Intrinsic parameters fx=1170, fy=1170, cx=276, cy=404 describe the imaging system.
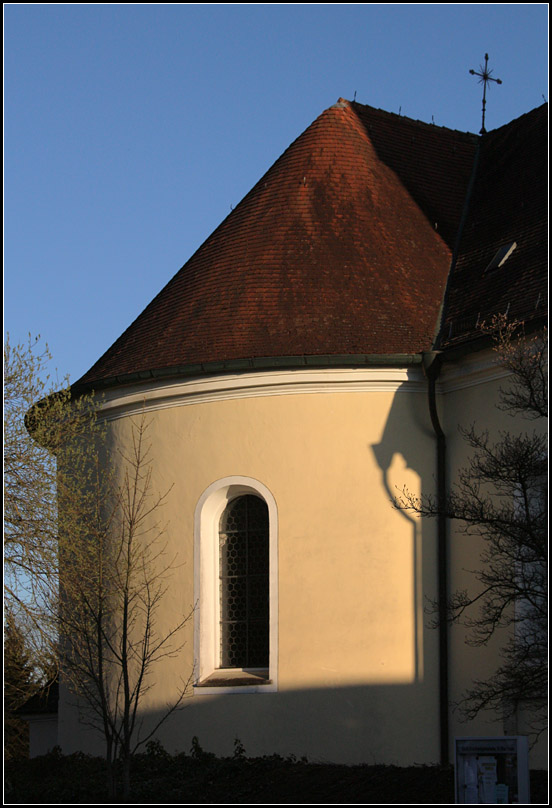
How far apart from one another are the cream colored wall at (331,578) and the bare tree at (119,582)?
0.24 meters

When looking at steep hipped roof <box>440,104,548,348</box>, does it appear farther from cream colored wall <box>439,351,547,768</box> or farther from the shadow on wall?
the shadow on wall

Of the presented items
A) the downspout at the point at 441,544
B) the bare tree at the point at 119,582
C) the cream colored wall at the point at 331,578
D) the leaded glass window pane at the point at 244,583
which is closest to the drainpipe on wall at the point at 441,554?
the downspout at the point at 441,544

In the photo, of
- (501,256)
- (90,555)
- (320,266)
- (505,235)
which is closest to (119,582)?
(90,555)

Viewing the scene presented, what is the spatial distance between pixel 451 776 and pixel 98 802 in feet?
14.0

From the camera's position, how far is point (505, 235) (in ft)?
58.4

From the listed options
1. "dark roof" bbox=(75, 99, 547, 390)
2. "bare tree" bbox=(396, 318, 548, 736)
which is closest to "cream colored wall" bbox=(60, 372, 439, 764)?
"dark roof" bbox=(75, 99, 547, 390)

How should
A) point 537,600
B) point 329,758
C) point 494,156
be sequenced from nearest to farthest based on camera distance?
point 537,600
point 329,758
point 494,156

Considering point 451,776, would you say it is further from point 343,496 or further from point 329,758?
point 343,496

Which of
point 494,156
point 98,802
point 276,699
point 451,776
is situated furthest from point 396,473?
point 494,156

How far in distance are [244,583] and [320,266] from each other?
4760 millimetres

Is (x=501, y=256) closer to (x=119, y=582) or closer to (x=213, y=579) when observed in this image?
(x=213, y=579)

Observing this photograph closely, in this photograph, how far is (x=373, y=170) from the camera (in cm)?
1920

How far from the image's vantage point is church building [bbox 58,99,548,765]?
599 inches

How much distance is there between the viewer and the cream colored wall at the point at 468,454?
14789 millimetres
